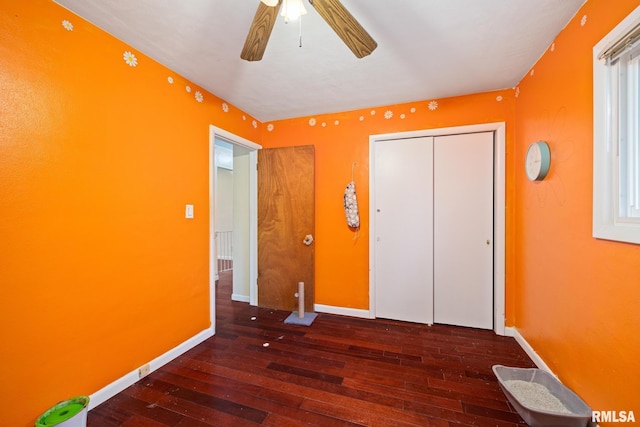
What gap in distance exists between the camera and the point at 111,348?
1.58 metres

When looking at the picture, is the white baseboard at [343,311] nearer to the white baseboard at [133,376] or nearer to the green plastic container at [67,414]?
the white baseboard at [133,376]

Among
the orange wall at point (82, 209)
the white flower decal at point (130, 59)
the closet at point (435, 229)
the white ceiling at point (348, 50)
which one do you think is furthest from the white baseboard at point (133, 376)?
the white ceiling at point (348, 50)

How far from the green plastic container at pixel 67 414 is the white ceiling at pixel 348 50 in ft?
7.44

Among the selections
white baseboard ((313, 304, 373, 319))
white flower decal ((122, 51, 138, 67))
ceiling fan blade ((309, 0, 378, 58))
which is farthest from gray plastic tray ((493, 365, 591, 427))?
white flower decal ((122, 51, 138, 67))

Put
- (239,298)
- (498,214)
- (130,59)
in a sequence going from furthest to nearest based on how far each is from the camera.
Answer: (239,298) < (498,214) < (130,59)

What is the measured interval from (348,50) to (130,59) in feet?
5.22

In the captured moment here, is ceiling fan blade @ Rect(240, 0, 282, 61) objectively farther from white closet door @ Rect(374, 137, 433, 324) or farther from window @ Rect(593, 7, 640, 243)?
white closet door @ Rect(374, 137, 433, 324)

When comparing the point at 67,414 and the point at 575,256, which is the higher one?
the point at 575,256

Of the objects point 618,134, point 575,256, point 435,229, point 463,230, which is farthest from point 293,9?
point 463,230

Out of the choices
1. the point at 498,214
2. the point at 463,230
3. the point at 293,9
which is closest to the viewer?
the point at 293,9

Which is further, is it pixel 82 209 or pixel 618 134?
pixel 82 209

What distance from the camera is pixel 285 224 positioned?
2971mm

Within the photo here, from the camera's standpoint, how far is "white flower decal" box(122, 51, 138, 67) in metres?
1.65

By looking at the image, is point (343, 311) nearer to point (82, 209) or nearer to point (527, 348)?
point (527, 348)
